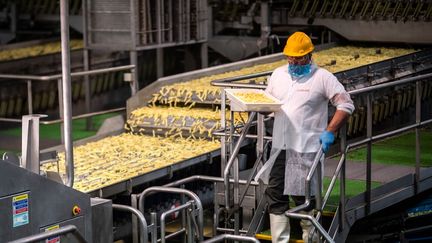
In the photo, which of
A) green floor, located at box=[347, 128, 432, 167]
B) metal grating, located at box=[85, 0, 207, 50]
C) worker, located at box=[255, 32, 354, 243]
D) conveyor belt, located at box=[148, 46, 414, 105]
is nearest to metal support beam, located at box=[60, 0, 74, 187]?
worker, located at box=[255, 32, 354, 243]

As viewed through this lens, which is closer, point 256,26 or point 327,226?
point 327,226

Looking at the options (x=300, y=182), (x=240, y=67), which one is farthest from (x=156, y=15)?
(x=300, y=182)

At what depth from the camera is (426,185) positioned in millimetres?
9984

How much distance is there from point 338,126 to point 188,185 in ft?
9.53

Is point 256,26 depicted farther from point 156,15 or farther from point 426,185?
point 426,185

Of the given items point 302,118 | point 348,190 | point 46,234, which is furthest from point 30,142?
point 348,190

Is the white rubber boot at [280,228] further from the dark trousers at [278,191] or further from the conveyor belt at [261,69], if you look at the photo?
the conveyor belt at [261,69]

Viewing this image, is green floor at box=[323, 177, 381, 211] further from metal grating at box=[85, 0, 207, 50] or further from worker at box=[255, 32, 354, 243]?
metal grating at box=[85, 0, 207, 50]

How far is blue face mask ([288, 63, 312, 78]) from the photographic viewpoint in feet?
25.5

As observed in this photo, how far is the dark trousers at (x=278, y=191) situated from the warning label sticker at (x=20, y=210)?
228 centimetres

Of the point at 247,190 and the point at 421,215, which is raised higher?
the point at 247,190

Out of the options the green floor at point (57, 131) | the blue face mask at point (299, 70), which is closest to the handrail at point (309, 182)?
the blue face mask at point (299, 70)

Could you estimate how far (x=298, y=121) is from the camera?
7.80 meters

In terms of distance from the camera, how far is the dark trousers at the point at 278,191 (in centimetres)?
791
